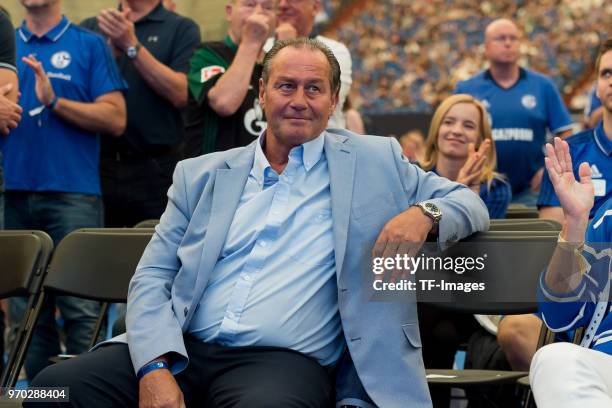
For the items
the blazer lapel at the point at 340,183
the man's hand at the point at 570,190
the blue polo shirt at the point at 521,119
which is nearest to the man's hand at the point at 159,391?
the blazer lapel at the point at 340,183

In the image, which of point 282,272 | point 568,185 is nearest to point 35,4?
point 282,272

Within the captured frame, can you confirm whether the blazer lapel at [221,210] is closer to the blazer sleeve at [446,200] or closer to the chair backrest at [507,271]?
the blazer sleeve at [446,200]

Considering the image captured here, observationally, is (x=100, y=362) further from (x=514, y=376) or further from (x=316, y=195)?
(x=514, y=376)

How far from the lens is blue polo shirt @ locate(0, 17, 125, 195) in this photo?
463cm

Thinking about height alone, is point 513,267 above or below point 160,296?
above

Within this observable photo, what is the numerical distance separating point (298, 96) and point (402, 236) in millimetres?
593

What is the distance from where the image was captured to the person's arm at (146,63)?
191 inches

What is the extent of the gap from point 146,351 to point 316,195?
71cm

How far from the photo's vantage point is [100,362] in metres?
2.85

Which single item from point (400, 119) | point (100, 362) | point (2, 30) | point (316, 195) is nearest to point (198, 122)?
point (2, 30)

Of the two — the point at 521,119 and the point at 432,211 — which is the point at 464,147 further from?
the point at 432,211

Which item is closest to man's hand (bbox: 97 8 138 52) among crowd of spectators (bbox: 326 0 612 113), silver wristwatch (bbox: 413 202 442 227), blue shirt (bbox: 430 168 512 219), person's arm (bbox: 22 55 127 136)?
person's arm (bbox: 22 55 127 136)

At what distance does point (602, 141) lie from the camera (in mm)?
4191

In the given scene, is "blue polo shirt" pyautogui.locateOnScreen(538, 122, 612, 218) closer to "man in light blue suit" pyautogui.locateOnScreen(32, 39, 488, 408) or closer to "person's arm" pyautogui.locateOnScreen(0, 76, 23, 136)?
"man in light blue suit" pyautogui.locateOnScreen(32, 39, 488, 408)
